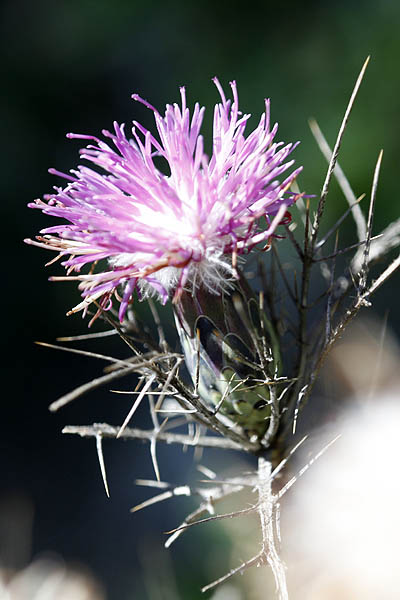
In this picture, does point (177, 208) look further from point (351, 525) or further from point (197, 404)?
point (351, 525)

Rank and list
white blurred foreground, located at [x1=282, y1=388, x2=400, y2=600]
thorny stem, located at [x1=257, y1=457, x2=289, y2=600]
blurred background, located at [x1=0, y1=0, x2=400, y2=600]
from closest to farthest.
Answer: thorny stem, located at [x1=257, y1=457, x2=289, y2=600]
white blurred foreground, located at [x1=282, y1=388, x2=400, y2=600]
blurred background, located at [x1=0, y1=0, x2=400, y2=600]

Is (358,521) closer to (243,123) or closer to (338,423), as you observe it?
(338,423)

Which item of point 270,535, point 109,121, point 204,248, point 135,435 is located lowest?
point 270,535

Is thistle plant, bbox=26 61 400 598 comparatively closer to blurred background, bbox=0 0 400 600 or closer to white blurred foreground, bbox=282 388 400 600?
white blurred foreground, bbox=282 388 400 600

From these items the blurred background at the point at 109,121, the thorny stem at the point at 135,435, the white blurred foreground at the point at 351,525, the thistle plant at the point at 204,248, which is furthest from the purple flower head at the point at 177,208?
the blurred background at the point at 109,121

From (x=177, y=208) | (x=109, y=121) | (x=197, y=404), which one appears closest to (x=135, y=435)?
(x=197, y=404)

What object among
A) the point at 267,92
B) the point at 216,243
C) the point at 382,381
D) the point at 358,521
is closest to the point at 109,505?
the point at 382,381

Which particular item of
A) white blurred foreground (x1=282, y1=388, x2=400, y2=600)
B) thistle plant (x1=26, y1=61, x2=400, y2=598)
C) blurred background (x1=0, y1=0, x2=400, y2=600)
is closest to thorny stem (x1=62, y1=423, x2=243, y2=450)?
thistle plant (x1=26, y1=61, x2=400, y2=598)
